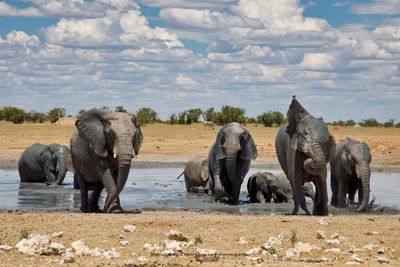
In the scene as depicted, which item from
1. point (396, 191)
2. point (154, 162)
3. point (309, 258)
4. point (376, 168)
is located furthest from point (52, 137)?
point (309, 258)

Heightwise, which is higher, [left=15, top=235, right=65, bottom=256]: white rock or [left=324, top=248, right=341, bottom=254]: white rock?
[left=15, top=235, right=65, bottom=256]: white rock

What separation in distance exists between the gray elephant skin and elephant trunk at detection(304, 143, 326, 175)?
12.1m

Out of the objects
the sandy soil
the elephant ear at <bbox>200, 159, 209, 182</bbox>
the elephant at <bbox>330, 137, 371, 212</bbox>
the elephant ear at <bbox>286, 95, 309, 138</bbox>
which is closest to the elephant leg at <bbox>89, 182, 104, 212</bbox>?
the elephant ear at <bbox>286, 95, 309, 138</bbox>

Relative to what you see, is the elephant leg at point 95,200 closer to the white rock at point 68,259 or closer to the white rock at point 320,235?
the white rock at point 320,235

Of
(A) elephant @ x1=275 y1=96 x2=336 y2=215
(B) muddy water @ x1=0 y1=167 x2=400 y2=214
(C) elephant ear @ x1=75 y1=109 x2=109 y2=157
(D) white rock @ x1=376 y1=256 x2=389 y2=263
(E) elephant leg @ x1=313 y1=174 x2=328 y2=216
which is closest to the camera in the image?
(D) white rock @ x1=376 y1=256 x2=389 y2=263

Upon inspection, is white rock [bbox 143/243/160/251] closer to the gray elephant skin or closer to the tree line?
the gray elephant skin

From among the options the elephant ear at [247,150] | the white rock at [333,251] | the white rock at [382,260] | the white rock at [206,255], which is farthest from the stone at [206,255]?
the elephant ear at [247,150]

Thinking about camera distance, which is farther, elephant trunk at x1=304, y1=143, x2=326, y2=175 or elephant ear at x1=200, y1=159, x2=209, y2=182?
elephant ear at x1=200, y1=159, x2=209, y2=182

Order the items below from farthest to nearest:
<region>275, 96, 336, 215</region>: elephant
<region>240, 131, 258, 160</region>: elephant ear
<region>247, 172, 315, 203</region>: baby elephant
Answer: <region>247, 172, 315, 203</region>: baby elephant
<region>240, 131, 258, 160</region>: elephant ear
<region>275, 96, 336, 215</region>: elephant

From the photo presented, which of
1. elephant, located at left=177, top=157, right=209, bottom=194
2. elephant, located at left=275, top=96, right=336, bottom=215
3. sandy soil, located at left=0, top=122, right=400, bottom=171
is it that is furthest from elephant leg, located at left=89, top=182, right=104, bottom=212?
sandy soil, located at left=0, top=122, right=400, bottom=171

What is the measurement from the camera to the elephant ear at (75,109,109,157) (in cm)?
1734

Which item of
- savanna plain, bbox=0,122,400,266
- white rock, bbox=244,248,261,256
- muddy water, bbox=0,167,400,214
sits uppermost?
white rock, bbox=244,248,261,256

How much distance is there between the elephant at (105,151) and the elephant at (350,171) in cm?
487

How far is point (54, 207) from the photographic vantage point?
62.7 ft
